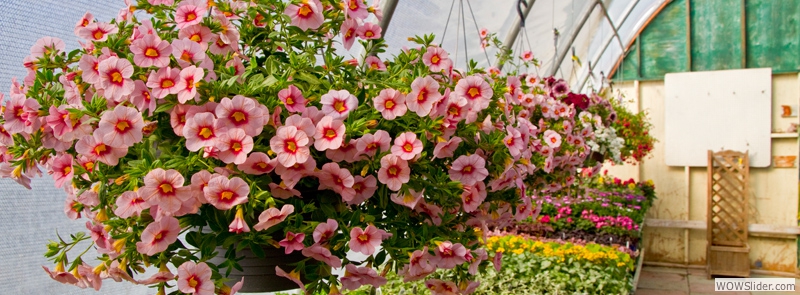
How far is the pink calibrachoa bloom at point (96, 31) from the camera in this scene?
0.98m

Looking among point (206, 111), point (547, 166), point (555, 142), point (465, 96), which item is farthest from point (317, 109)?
point (555, 142)

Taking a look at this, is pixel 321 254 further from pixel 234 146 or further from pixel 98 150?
pixel 98 150

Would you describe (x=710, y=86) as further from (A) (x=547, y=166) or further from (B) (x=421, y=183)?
(B) (x=421, y=183)

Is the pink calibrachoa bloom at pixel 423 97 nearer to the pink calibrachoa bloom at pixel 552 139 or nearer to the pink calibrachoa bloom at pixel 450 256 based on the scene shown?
the pink calibrachoa bloom at pixel 450 256

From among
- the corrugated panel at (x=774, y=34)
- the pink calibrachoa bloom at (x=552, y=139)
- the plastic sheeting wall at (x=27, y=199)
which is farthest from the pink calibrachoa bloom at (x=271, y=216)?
the corrugated panel at (x=774, y=34)

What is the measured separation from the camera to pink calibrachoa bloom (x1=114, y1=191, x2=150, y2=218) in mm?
812

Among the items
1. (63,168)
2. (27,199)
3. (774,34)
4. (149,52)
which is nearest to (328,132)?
(149,52)

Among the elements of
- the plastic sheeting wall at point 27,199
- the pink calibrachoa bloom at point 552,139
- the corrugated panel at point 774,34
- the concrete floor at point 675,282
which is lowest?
the concrete floor at point 675,282

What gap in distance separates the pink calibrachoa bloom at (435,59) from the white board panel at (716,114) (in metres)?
6.56

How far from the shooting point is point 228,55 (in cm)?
96

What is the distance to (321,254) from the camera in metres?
0.91

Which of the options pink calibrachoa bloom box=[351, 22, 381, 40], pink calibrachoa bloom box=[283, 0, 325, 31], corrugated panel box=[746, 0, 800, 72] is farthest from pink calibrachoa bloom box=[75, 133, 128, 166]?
corrugated panel box=[746, 0, 800, 72]

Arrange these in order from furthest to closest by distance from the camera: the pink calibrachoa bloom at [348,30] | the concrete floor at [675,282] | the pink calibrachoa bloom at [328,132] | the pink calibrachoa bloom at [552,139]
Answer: the concrete floor at [675,282]
the pink calibrachoa bloom at [552,139]
the pink calibrachoa bloom at [348,30]
the pink calibrachoa bloom at [328,132]

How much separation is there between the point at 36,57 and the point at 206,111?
1.04 ft
